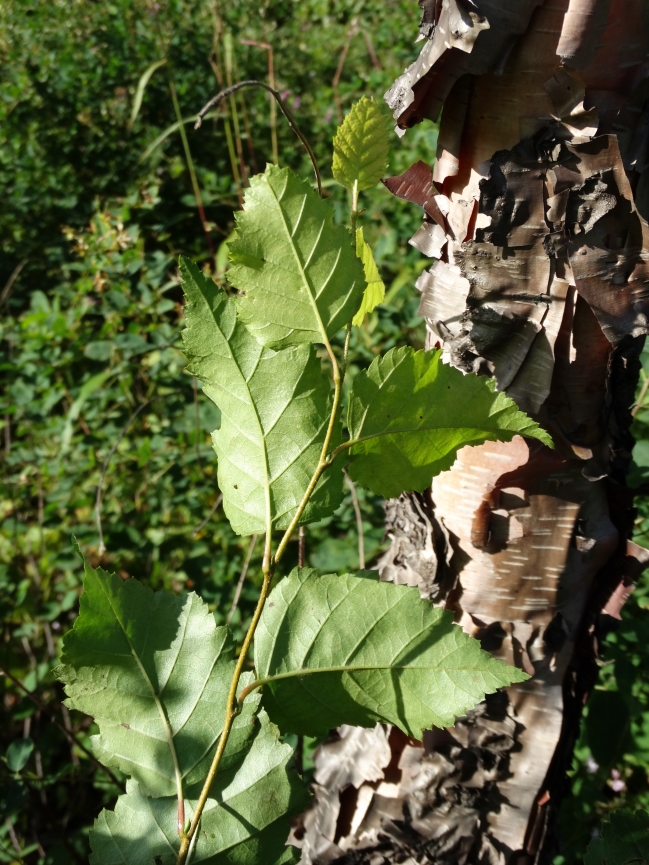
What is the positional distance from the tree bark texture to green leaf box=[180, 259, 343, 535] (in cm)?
26

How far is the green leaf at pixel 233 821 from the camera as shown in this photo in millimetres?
Result: 667

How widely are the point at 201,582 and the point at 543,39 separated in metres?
1.58

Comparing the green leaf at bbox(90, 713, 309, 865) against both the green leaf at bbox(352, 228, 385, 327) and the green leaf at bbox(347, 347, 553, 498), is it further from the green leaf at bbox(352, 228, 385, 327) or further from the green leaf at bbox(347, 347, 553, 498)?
the green leaf at bbox(352, 228, 385, 327)

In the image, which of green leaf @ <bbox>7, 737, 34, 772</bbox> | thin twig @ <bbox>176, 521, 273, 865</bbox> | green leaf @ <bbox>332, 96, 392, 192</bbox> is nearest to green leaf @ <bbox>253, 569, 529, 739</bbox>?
thin twig @ <bbox>176, 521, 273, 865</bbox>

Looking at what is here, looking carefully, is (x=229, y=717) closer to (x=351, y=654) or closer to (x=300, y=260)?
(x=351, y=654)

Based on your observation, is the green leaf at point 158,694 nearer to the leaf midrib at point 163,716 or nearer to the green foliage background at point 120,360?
the leaf midrib at point 163,716

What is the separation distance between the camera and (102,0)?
5.16m

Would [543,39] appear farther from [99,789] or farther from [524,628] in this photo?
[99,789]

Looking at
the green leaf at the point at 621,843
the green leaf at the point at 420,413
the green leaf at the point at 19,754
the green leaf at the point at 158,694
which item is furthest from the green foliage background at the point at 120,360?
the green leaf at the point at 621,843

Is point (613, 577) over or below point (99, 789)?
over

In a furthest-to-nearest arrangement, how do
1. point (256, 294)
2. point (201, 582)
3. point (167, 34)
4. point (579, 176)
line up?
1. point (167, 34)
2. point (201, 582)
3. point (579, 176)
4. point (256, 294)

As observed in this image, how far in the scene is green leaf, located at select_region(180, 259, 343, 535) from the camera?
66 cm

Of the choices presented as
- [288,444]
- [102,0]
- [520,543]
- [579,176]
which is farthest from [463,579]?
[102,0]

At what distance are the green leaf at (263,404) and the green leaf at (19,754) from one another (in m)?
1.11
